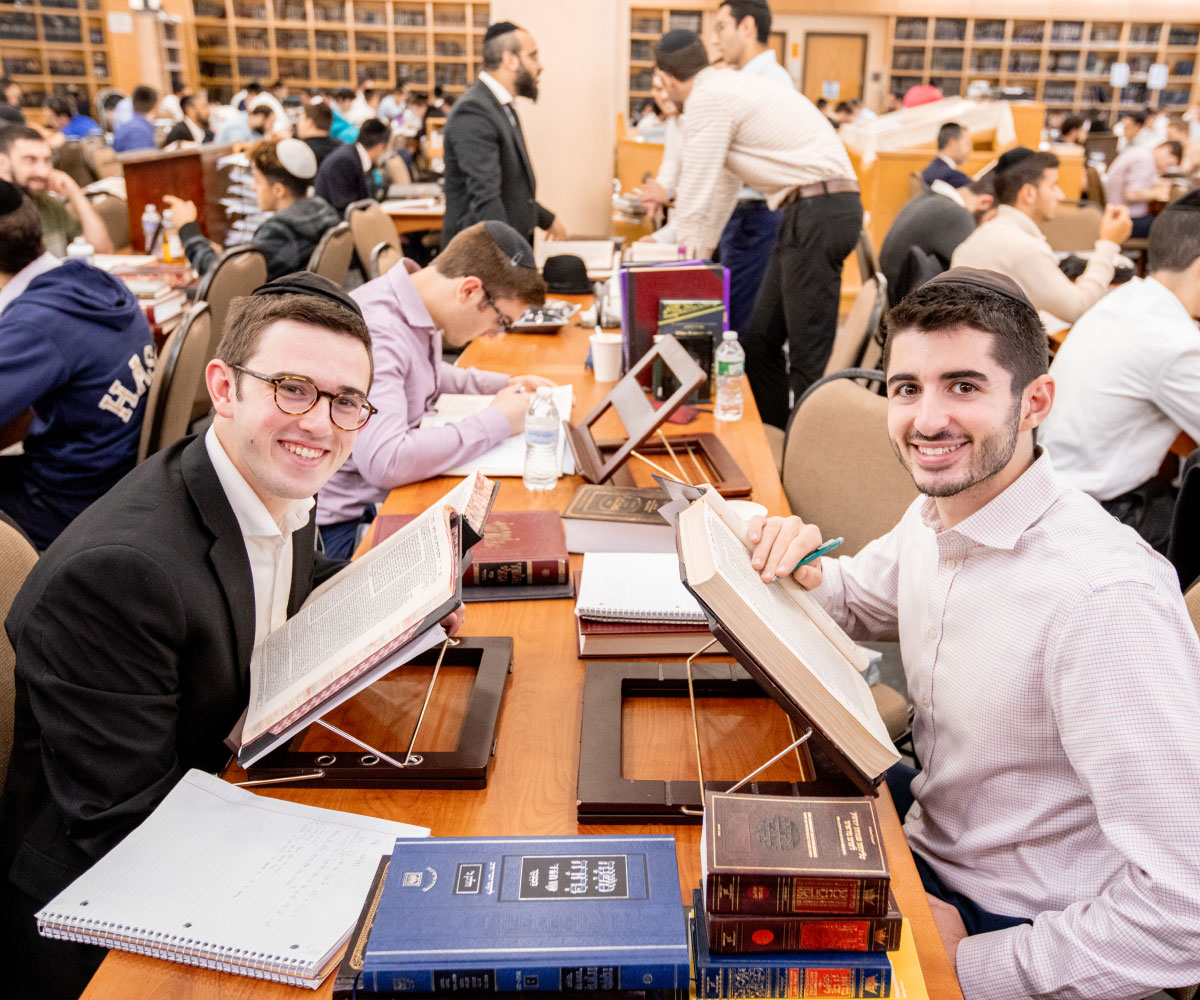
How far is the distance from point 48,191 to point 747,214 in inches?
129

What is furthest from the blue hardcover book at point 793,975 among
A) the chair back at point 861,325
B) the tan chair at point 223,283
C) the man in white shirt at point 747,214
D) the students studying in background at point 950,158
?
the students studying in background at point 950,158

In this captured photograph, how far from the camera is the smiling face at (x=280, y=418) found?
1.32 m

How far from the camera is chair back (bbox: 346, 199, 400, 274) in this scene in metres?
4.53

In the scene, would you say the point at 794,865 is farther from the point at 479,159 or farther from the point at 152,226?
the point at 152,226

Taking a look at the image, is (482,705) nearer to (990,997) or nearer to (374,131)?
(990,997)

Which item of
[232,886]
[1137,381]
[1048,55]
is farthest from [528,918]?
[1048,55]

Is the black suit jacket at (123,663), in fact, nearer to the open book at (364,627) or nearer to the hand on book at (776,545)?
the open book at (364,627)

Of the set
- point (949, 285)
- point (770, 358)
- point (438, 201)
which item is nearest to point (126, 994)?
point (949, 285)

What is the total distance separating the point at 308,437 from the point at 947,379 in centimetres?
85

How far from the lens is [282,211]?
450 centimetres

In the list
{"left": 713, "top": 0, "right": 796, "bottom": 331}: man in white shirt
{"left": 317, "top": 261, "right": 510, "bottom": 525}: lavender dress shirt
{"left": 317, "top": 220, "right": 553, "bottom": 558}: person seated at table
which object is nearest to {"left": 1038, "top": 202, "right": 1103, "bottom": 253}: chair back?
{"left": 713, "top": 0, "right": 796, "bottom": 331}: man in white shirt

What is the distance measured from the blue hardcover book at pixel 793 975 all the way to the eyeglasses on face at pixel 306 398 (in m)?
0.87

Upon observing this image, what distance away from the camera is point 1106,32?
44.9ft

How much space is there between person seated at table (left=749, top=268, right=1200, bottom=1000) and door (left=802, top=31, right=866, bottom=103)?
13779mm
